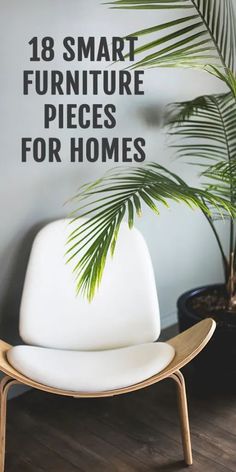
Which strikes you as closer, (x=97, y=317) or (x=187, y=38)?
(x=187, y=38)

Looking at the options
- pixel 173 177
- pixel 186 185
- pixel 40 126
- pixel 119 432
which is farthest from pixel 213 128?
pixel 119 432

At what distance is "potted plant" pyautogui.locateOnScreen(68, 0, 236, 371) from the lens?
1952 millimetres

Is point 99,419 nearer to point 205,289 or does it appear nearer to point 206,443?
point 206,443

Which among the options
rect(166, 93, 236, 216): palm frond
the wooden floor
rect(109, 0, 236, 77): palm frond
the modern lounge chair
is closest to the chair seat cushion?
the modern lounge chair

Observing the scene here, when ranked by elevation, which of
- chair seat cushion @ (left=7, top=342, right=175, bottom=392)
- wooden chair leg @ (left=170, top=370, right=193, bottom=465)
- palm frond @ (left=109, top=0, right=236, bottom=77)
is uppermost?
palm frond @ (left=109, top=0, right=236, bottom=77)

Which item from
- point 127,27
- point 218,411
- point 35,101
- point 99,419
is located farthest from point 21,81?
point 218,411

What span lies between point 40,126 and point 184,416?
1.10m

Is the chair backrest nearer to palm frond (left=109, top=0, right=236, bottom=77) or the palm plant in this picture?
the palm plant

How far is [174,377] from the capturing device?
6.57ft

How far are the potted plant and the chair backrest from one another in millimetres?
56

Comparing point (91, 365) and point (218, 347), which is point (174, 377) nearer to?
point (91, 365)

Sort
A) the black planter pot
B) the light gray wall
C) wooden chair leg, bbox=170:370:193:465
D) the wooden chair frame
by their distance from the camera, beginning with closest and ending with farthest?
the wooden chair frame → wooden chair leg, bbox=170:370:193:465 → the light gray wall → the black planter pot

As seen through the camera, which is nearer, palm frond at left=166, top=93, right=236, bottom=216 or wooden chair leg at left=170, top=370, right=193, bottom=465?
wooden chair leg at left=170, top=370, right=193, bottom=465

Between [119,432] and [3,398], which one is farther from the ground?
[3,398]
